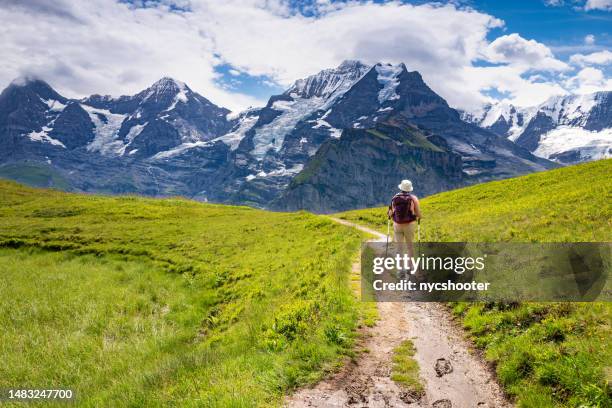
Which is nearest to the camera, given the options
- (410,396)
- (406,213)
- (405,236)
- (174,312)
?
(410,396)

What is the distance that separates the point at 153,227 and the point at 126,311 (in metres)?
25.4

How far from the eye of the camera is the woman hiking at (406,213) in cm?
1728

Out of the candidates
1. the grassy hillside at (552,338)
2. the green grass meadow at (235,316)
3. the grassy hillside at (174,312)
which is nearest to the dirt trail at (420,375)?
the green grass meadow at (235,316)

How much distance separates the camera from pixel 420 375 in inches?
381

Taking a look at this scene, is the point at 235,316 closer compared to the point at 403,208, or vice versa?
the point at 403,208

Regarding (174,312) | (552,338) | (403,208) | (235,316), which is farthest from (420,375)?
(174,312)

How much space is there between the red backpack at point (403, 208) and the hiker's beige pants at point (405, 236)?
273 millimetres

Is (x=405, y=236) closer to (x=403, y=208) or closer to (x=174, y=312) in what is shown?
(x=403, y=208)

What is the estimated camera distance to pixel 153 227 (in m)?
44.4

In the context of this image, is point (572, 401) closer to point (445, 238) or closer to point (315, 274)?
point (315, 274)

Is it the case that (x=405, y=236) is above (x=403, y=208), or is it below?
below

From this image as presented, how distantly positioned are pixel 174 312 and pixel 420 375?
573 inches

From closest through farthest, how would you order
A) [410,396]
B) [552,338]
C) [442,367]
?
[410,396] < [552,338] < [442,367]

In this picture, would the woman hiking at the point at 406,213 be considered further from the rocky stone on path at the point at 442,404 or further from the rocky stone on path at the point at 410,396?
the rocky stone on path at the point at 442,404
